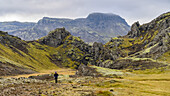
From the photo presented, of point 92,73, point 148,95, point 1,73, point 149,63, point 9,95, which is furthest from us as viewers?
point 1,73

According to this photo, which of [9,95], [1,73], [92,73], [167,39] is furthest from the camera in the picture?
[167,39]

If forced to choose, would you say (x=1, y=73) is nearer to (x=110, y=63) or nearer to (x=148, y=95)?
(x=110, y=63)

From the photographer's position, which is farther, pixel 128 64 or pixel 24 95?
pixel 128 64

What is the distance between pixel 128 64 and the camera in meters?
172

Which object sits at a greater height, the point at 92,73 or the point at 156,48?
the point at 156,48

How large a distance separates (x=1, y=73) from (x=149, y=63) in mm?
172882

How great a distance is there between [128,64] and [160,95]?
143 meters

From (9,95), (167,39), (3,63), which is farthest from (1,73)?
(167,39)

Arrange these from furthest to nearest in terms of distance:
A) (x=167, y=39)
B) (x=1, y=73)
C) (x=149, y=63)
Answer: (x=167, y=39) → (x=1, y=73) → (x=149, y=63)

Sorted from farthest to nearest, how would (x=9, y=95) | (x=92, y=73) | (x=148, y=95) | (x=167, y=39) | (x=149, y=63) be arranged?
(x=167, y=39)
(x=149, y=63)
(x=92, y=73)
(x=148, y=95)
(x=9, y=95)

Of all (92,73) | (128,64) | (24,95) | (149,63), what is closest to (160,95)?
(24,95)

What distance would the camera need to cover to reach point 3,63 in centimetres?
18975

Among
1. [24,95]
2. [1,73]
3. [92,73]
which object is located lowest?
[1,73]

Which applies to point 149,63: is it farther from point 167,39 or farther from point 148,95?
point 148,95
